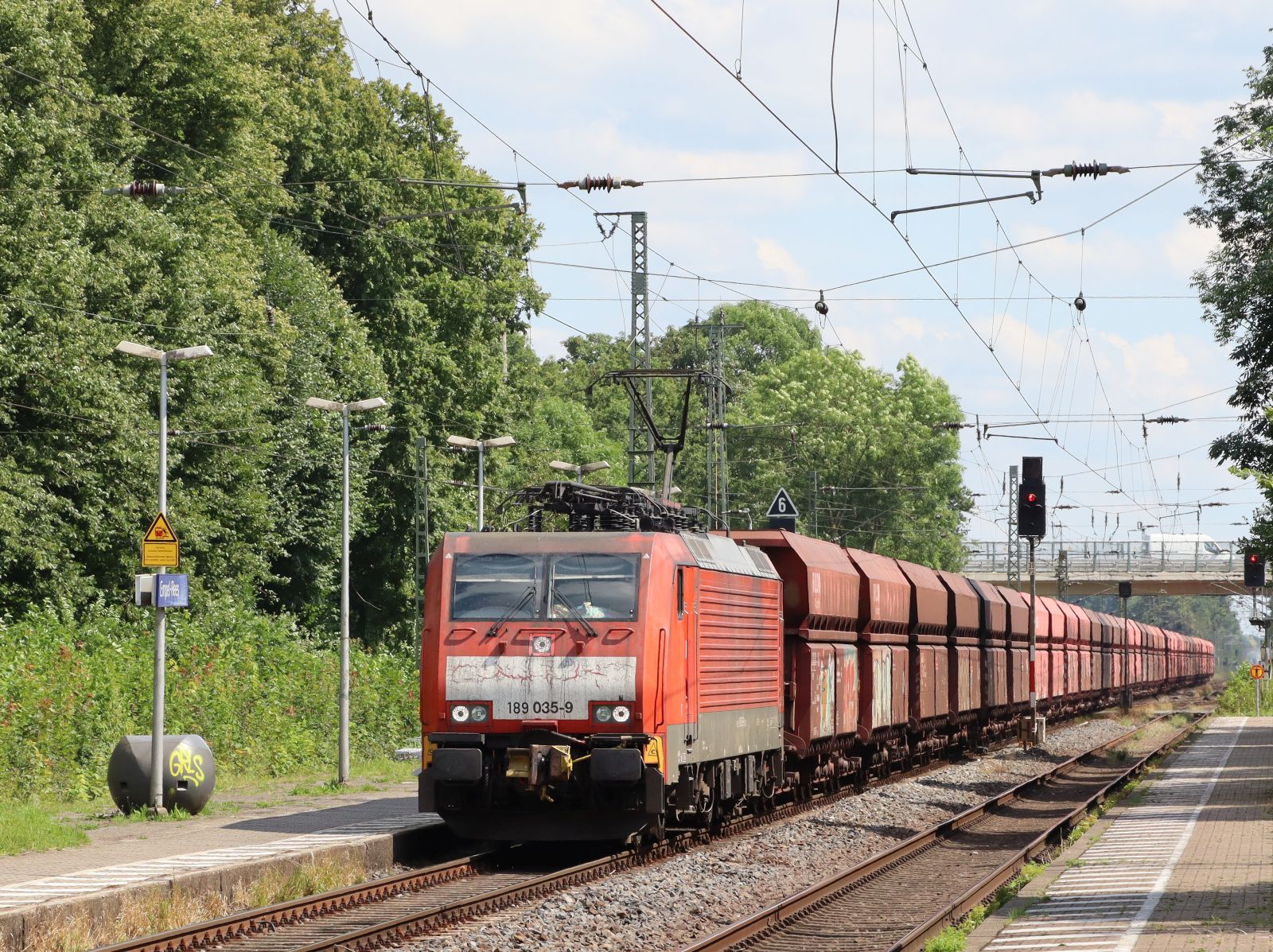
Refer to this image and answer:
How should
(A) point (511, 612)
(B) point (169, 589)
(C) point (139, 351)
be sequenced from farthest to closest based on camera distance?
1. (C) point (139, 351)
2. (B) point (169, 589)
3. (A) point (511, 612)

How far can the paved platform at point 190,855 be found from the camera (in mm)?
12750

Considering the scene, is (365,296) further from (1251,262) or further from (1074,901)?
(1074,901)

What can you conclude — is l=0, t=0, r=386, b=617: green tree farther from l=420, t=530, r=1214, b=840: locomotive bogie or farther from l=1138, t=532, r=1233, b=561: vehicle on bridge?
l=1138, t=532, r=1233, b=561: vehicle on bridge

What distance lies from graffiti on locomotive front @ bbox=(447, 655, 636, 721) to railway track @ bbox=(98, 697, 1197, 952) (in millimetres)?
1514

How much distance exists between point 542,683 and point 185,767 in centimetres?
620

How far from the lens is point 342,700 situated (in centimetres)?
2931

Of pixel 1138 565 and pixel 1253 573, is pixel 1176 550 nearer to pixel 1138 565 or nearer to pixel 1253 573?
pixel 1138 565

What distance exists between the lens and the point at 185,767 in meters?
21.1

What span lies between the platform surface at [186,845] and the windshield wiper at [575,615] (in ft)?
9.75

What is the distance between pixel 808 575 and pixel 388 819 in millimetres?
6615

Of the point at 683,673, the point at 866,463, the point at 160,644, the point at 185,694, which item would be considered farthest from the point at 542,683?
the point at 866,463

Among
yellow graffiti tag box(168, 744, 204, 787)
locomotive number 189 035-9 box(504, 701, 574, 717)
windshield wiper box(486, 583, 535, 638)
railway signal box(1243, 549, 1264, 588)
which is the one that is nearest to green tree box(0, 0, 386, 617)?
yellow graffiti tag box(168, 744, 204, 787)

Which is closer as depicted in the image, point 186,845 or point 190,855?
point 190,855

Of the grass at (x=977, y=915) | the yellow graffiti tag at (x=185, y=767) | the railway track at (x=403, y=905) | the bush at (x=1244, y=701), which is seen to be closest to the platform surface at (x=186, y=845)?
the yellow graffiti tag at (x=185, y=767)
